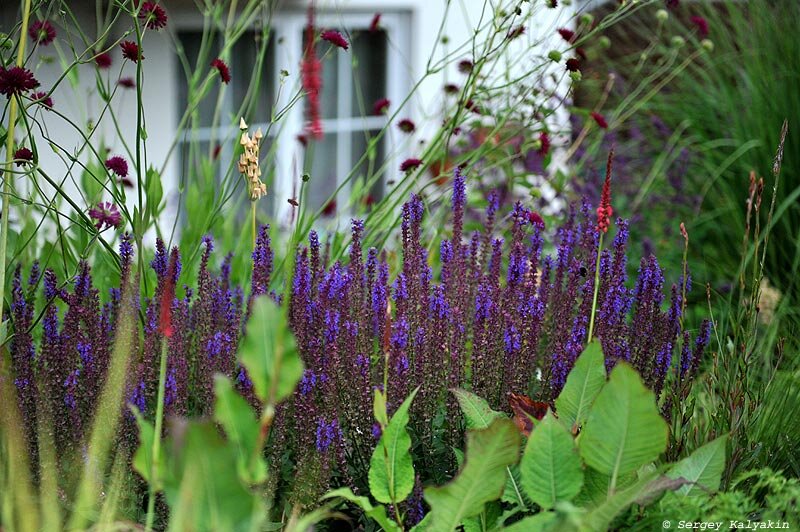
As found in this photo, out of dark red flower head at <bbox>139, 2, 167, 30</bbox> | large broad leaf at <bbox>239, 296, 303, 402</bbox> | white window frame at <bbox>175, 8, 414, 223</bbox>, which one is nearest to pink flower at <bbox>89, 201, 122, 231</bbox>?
dark red flower head at <bbox>139, 2, 167, 30</bbox>

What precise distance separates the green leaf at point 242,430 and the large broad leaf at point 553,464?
0.54 meters

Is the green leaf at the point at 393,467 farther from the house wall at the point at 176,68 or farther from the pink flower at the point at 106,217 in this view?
the house wall at the point at 176,68

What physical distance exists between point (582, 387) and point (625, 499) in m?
0.34

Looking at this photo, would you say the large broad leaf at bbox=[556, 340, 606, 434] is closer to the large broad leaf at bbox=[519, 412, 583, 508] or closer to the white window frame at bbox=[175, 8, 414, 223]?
the large broad leaf at bbox=[519, 412, 583, 508]

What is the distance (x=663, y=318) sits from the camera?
7.75ft

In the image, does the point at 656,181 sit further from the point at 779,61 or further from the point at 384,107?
the point at 384,107

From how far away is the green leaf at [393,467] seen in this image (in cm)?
186

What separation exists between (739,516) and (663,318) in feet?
2.39

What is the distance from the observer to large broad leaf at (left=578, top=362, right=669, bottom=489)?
1.75 m

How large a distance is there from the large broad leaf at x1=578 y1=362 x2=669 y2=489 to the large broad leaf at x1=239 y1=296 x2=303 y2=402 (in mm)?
586

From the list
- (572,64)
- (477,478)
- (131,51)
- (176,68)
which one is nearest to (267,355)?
(477,478)

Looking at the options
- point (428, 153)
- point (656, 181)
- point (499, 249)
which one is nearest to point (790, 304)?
point (656, 181)

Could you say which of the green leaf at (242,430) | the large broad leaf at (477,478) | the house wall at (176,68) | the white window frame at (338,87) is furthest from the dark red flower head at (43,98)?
the white window frame at (338,87)

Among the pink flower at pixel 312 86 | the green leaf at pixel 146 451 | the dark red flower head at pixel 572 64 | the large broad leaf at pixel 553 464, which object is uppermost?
the dark red flower head at pixel 572 64
